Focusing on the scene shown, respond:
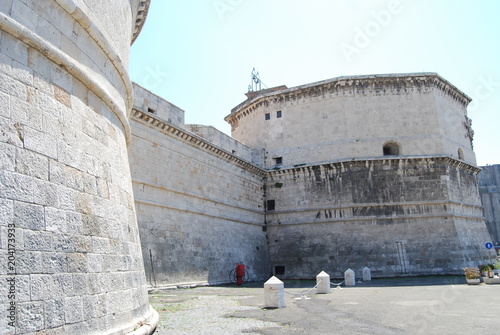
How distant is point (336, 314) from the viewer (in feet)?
24.2

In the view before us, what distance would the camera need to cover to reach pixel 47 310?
3.55m

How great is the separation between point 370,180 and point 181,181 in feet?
30.4

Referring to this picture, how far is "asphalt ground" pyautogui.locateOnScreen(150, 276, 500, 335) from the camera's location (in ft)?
19.3

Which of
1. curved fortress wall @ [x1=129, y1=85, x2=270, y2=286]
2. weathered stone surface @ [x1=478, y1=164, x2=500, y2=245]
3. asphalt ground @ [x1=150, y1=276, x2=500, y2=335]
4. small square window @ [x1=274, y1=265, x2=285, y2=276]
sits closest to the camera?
asphalt ground @ [x1=150, y1=276, x2=500, y2=335]

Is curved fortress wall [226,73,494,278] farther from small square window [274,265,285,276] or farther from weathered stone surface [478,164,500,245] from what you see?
weathered stone surface [478,164,500,245]

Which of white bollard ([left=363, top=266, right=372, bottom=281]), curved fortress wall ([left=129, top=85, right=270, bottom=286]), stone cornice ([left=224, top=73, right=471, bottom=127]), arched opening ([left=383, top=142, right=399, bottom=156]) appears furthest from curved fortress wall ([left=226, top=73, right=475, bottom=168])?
white bollard ([left=363, top=266, right=372, bottom=281])

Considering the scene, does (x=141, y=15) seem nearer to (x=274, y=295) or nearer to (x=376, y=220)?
(x=274, y=295)

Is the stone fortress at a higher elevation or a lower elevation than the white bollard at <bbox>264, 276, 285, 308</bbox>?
higher

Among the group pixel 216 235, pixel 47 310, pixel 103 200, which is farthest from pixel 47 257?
pixel 216 235

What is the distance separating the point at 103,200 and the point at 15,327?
186 centimetres

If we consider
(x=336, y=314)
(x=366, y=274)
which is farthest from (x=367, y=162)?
(x=336, y=314)

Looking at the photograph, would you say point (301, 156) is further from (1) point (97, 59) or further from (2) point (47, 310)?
(2) point (47, 310)

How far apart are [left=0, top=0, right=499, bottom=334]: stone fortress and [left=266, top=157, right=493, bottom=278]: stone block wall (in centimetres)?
6

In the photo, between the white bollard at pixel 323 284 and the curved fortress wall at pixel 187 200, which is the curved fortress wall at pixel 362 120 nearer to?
the curved fortress wall at pixel 187 200
